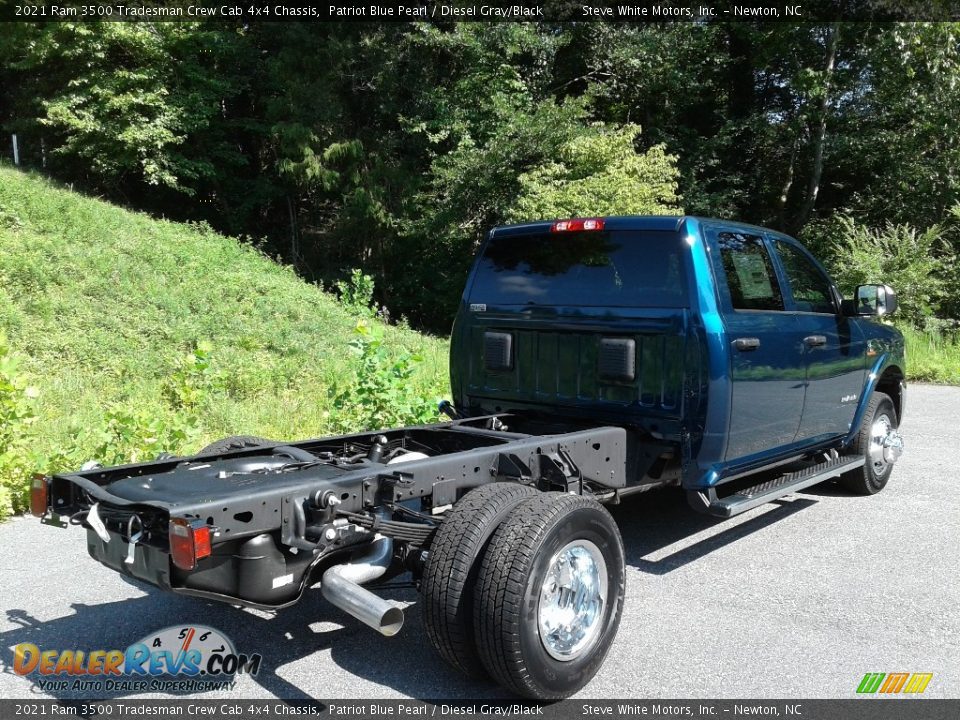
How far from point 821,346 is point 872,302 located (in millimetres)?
642

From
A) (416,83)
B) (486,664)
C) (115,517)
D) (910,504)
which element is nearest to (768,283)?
(910,504)

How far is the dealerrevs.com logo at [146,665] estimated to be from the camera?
3.55 m

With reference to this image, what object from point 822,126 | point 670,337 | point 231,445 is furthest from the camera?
point 822,126

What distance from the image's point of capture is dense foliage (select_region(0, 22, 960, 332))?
68.8 ft

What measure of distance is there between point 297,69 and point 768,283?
68.9ft

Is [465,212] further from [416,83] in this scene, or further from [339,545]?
[339,545]

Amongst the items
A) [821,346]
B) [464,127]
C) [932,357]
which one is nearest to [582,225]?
[821,346]

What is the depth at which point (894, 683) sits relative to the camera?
3559 millimetres

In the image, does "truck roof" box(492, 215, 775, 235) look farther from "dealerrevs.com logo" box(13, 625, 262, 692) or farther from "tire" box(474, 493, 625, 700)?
"dealerrevs.com logo" box(13, 625, 262, 692)

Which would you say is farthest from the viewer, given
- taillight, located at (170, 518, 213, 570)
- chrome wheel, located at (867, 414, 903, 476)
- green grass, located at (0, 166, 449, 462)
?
green grass, located at (0, 166, 449, 462)

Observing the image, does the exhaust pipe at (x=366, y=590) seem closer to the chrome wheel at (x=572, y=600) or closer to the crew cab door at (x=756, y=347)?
the chrome wheel at (x=572, y=600)

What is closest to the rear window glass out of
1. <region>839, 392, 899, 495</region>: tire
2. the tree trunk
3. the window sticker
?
the window sticker

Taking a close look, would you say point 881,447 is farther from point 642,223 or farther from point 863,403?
point 642,223

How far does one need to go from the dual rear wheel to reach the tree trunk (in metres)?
23.2
